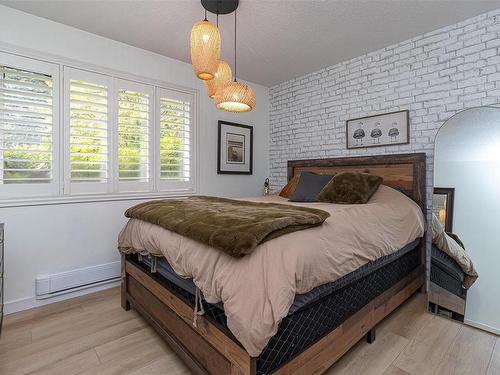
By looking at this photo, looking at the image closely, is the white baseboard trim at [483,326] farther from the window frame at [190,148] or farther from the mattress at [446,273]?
the window frame at [190,148]

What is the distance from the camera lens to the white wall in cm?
228

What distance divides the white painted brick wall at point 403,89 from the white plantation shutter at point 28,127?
9.52ft

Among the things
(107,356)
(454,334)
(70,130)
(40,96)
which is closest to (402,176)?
(454,334)

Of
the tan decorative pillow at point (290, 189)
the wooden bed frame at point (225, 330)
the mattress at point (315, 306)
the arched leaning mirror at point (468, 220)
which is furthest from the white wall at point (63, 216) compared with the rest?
the arched leaning mirror at point (468, 220)

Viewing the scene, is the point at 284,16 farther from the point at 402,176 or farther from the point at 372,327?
the point at 372,327

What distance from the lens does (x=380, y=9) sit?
2.27 m

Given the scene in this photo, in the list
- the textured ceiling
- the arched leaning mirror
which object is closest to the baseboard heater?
the textured ceiling

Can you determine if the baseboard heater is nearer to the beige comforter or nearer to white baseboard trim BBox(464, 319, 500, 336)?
the beige comforter

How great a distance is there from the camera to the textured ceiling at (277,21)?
2.20 metres

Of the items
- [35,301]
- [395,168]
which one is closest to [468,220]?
[395,168]

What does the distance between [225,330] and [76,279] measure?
204cm

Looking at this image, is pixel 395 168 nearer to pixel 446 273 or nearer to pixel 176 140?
pixel 446 273

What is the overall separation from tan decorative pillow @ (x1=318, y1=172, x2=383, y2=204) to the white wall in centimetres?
213

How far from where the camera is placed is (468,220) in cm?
223
